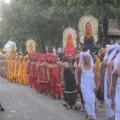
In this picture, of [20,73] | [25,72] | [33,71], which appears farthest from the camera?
[20,73]

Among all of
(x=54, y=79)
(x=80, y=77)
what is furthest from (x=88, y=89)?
(x=54, y=79)

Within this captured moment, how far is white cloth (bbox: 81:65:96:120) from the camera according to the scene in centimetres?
1093

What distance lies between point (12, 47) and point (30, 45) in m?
6.50

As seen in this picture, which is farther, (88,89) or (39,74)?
(39,74)

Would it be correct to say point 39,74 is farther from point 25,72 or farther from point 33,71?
point 25,72

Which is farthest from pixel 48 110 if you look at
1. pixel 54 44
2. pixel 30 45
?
pixel 54 44

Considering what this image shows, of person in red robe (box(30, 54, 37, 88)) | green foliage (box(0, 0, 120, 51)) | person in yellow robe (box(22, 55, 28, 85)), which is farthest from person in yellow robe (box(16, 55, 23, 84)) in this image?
green foliage (box(0, 0, 120, 51))

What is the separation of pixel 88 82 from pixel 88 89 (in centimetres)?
16

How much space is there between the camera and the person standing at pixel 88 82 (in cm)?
1094

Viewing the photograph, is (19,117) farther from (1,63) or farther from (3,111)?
(1,63)

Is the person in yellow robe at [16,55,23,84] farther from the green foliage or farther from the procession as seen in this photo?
the green foliage

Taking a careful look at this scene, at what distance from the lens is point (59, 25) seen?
32375 mm

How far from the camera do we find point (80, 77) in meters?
11.3

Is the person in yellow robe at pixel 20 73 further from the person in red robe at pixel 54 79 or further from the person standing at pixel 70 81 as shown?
the person standing at pixel 70 81
